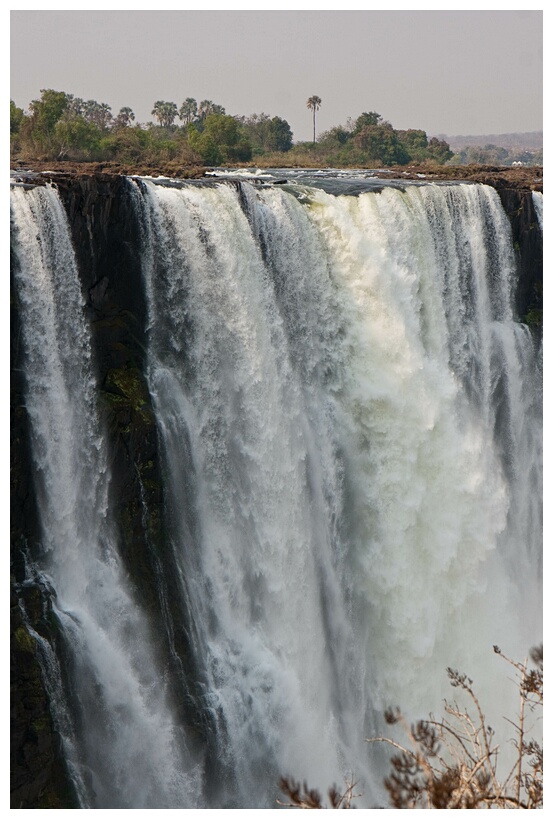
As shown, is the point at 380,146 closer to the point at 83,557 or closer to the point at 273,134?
the point at 273,134

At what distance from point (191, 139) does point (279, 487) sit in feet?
73.4

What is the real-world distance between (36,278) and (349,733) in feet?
29.5

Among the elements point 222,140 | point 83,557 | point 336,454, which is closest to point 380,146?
point 222,140

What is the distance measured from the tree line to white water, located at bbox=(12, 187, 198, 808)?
43.6 feet

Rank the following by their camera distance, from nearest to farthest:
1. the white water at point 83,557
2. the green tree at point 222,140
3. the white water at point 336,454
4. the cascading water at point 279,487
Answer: the white water at point 83,557 → the cascading water at point 279,487 → the white water at point 336,454 → the green tree at point 222,140

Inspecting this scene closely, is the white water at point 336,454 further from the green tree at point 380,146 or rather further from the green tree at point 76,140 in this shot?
the green tree at point 380,146

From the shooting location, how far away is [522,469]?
74.8 feet

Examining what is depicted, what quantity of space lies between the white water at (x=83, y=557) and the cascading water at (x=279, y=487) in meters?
0.03

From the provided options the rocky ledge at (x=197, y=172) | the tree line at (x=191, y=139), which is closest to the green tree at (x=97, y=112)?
the tree line at (x=191, y=139)

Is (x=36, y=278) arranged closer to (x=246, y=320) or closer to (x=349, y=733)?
(x=246, y=320)

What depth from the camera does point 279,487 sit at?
653 inches

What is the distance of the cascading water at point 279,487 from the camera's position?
1434 cm

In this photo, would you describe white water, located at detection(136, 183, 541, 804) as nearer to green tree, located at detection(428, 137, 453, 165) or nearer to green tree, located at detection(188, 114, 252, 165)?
green tree, located at detection(188, 114, 252, 165)

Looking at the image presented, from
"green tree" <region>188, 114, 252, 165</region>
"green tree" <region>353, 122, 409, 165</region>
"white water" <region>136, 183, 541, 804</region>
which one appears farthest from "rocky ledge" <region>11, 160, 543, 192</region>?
"green tree" <region>353, 122, 409, 165</region>
